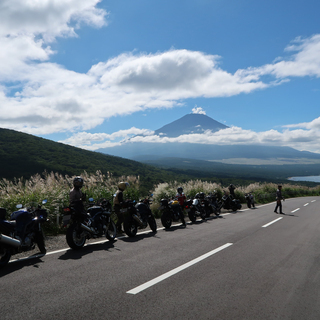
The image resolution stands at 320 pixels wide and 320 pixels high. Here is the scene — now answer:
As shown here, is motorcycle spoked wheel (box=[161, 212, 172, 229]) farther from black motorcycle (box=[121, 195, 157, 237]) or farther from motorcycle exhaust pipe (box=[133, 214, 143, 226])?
motorcycle exhaust pipe (box=[133, 214, 143, 226])

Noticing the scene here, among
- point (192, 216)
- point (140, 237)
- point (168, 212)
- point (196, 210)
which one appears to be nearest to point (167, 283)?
point (140, 237)

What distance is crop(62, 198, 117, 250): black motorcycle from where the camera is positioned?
21.7ft

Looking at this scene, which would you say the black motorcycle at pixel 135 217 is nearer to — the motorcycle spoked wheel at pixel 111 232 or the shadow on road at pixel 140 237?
the shadow on road at pixel 140 237

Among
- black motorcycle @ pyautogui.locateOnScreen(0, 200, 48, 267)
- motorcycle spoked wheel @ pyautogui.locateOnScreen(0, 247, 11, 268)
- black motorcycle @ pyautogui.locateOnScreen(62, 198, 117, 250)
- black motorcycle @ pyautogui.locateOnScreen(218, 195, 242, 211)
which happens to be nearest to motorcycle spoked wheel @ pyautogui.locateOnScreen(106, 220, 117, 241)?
black motorcycle @ pyautogui.locateOnScreen(62, 198, 117, 250)

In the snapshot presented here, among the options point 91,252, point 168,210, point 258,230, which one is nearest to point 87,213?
point 91,252

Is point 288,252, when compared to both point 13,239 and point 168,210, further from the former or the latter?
point 13,239

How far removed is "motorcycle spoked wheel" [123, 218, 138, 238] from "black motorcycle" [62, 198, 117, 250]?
0.53 meters

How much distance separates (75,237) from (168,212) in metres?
4.71

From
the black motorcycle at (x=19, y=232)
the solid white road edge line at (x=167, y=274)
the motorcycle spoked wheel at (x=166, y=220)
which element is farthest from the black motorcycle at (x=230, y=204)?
the black motorcycle at (x=19, y=232)

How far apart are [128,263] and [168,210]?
5.40 metres

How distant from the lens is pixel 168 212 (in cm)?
1068

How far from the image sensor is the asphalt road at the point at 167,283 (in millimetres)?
3445

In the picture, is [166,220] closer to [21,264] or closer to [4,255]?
[21,264]

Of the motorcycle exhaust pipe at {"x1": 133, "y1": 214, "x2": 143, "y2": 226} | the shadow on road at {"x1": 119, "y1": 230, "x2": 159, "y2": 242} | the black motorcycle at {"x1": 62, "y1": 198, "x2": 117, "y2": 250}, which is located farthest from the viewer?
the motorcycle exhaust pipe at {"x1": 133, "y1": 214, "x2": 143, "y2": 226}
